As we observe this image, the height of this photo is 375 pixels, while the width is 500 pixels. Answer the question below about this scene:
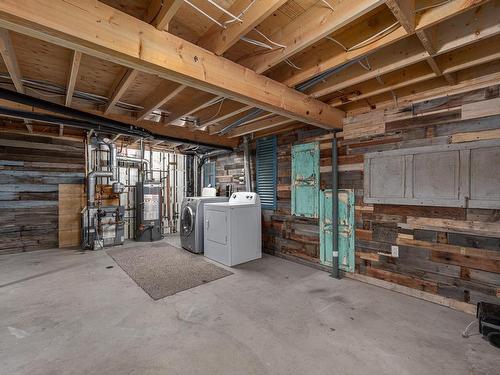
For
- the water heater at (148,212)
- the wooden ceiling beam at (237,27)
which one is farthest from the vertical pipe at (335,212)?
the water heater at (148,212)

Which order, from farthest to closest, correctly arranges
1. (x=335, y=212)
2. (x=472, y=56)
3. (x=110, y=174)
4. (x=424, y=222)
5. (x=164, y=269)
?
(x=110, y=174) → (x=164, y=269) → (x=335, y=212) → (x=424, y=222) → (x=472, y=56)

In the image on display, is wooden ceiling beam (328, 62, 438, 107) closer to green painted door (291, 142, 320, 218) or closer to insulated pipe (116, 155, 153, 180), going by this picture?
green painted door (291, 142, 320, 218)

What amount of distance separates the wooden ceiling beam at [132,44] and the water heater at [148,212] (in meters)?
4.03

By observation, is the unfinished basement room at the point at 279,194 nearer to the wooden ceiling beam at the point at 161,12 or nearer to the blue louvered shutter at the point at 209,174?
the wooden ceiling beam at the point at 161,12

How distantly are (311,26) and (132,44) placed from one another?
1232 millimetres

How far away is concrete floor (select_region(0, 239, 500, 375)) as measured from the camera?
5.53 feet

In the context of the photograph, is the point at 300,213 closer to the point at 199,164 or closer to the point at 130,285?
the point at 130,285

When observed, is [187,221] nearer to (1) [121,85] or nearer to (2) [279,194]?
(2) [279,194]

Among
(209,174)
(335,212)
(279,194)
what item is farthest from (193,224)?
(335,212)

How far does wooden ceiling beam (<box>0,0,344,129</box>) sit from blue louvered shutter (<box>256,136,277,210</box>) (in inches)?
77.9

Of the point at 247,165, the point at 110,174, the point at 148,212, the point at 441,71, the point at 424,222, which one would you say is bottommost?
the point at 148,212

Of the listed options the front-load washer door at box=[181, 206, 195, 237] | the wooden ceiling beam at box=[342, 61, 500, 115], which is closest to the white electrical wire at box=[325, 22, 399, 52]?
the wooden ceiling beam at box=[342, 61, 500, 115]

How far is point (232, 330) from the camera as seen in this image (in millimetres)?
2094

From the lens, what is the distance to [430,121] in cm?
262
